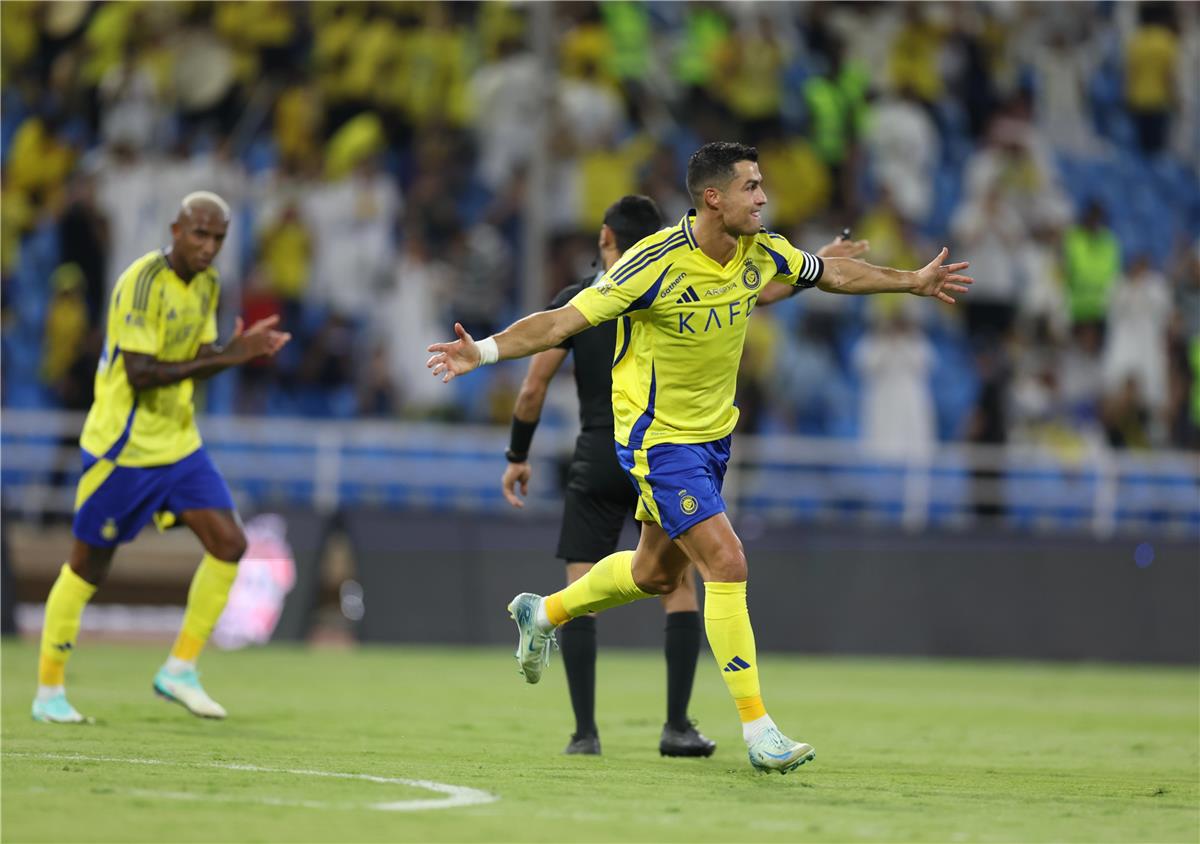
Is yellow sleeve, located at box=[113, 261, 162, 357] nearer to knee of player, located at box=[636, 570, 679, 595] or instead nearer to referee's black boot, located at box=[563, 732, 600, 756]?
referee's black boot, located at box=[563, 732, 600, 756]

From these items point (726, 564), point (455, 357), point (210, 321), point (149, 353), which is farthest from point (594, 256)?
point (455, 357)

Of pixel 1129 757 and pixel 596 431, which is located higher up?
pixel 596 431

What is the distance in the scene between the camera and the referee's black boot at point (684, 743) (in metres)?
8.62

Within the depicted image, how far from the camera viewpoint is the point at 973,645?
1723cm

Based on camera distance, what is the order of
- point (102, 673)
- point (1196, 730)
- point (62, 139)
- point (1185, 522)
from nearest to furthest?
point (1196, 730)
point (102, 673)
point (1185, 522)
point (62, 139)

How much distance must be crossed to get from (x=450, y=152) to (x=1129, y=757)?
13.3 metres

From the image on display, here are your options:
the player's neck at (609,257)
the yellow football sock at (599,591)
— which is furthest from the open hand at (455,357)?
the player's neck at (609,257)

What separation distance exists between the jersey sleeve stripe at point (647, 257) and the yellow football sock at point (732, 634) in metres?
1.32

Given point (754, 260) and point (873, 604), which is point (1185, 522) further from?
point (754, 260)

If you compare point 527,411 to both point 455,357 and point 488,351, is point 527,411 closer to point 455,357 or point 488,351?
point 488,351

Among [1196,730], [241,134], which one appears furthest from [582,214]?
[1196,730]

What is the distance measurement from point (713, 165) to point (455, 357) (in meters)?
1.50

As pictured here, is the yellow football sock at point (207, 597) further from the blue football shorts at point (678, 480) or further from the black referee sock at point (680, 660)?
the blue football shorts at point (678, 480)

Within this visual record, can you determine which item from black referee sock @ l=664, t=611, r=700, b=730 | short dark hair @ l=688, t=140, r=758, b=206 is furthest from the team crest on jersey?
black referee sock @ l=664, t=611, r=700, b=730
